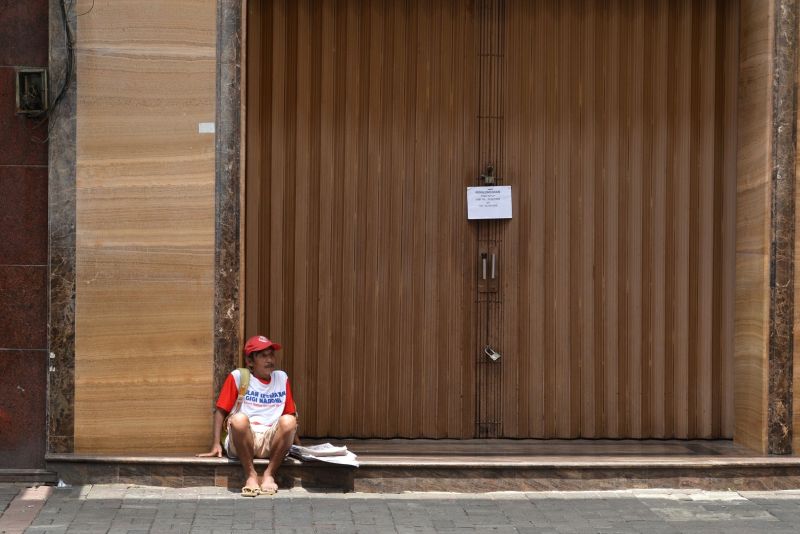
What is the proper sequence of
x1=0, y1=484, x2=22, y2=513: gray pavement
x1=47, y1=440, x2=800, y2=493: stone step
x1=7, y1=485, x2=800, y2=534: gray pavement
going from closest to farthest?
x1=7, y1=485, x2=800, y2=534: gray pavement → x1=0, y1=484, x2=22, y2=513: gray pavement → x1=47, y1=440, x2=800, y2=493: stone step

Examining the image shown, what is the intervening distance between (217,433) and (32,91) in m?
2.29

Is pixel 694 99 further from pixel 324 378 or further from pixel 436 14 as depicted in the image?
pixel 324 378

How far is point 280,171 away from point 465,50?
4.72 feet

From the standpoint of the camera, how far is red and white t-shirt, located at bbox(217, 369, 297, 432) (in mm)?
7654

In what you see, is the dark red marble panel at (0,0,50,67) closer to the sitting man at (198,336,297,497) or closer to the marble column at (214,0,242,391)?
the marble column at (214,0,242,391)

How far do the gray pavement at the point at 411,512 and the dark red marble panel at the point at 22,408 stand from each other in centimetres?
44

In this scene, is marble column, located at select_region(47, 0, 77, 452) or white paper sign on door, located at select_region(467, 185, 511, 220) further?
white paper sign on door, located at select_region(467, 185, 511, 220)

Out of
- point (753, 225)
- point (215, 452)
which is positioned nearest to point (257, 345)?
point (215, 452)

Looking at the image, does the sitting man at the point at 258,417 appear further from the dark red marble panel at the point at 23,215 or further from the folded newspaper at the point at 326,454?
the dark red marble panel at the point at 23,215

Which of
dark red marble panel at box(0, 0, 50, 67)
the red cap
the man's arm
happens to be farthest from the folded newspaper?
dark red marble panel at box(0, 0, 50, 67)

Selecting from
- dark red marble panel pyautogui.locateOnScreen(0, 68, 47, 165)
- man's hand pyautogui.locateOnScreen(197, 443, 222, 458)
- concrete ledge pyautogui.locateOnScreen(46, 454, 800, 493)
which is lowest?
concrete ledge pyautogui.locateOnScreen(46, 454, 800, 493)

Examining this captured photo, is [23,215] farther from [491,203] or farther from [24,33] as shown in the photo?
[491,203]

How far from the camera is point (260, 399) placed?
303 inches

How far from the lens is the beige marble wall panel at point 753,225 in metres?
8.07
